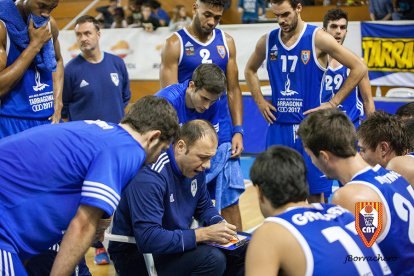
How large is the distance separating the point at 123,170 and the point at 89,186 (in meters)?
0.18

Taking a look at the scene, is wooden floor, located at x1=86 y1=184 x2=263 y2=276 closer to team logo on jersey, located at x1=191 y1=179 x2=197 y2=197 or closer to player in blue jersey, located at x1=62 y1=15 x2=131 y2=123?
player in blue jersey, located at x1=62 y1=15 x2=131 y2=123

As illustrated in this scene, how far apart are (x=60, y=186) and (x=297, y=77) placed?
3257 mm

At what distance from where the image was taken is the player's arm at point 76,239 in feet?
8.91

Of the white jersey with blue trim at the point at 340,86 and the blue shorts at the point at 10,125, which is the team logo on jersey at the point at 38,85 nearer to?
the blue shorts at the point at 10,125

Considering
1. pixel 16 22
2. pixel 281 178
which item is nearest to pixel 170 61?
pixel 16 22

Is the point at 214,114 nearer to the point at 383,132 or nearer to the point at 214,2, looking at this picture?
the point at 214,2

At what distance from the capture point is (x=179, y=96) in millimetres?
4973

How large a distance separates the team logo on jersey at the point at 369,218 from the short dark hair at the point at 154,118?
0.97m

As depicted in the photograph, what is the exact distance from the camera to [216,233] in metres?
3.98

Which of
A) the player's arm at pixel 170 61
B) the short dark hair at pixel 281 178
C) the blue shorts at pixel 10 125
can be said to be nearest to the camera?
the short dark hair at pixel 281 178

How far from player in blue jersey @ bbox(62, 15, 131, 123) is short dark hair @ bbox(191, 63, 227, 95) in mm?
2341

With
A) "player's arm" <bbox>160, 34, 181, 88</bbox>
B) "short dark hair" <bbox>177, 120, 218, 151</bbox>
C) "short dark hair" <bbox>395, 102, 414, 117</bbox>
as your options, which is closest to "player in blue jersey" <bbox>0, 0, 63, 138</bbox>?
"player's arm" <bbox>160, 34, 181, 88</bbox>

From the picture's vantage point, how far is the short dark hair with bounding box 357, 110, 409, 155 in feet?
12.0

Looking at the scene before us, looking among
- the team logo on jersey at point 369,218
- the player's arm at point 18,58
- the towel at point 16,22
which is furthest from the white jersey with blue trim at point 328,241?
the towel at point 16,22
